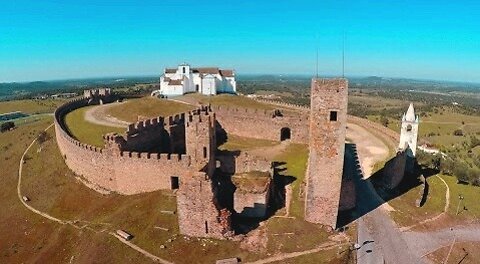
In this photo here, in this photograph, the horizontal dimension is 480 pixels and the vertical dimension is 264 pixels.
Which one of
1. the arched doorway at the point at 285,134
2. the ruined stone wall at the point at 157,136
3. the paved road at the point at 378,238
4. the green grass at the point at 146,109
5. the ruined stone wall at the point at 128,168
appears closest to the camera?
the paved road at the point at 378,238

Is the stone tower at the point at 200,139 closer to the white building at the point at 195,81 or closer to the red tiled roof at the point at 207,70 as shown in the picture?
the white building at the point at 195,81

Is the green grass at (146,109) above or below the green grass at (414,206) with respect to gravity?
above

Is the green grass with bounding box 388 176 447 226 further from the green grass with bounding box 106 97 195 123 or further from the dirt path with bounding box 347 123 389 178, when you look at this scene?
the green grass with bounding box 106 97 195 123

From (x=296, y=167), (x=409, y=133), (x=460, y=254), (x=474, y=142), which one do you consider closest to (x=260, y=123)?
(x=296, y=167)

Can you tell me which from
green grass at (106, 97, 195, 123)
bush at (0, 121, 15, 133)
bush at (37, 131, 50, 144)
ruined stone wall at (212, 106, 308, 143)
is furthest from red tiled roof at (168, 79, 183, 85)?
ruined stone wall at (212, 106, 308, 143)

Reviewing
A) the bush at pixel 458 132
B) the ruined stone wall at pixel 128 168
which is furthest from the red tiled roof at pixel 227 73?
the bush at pixel 458 132

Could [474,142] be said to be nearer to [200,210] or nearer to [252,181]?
[252,181]

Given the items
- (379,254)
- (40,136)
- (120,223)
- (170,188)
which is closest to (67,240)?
(120,223)
